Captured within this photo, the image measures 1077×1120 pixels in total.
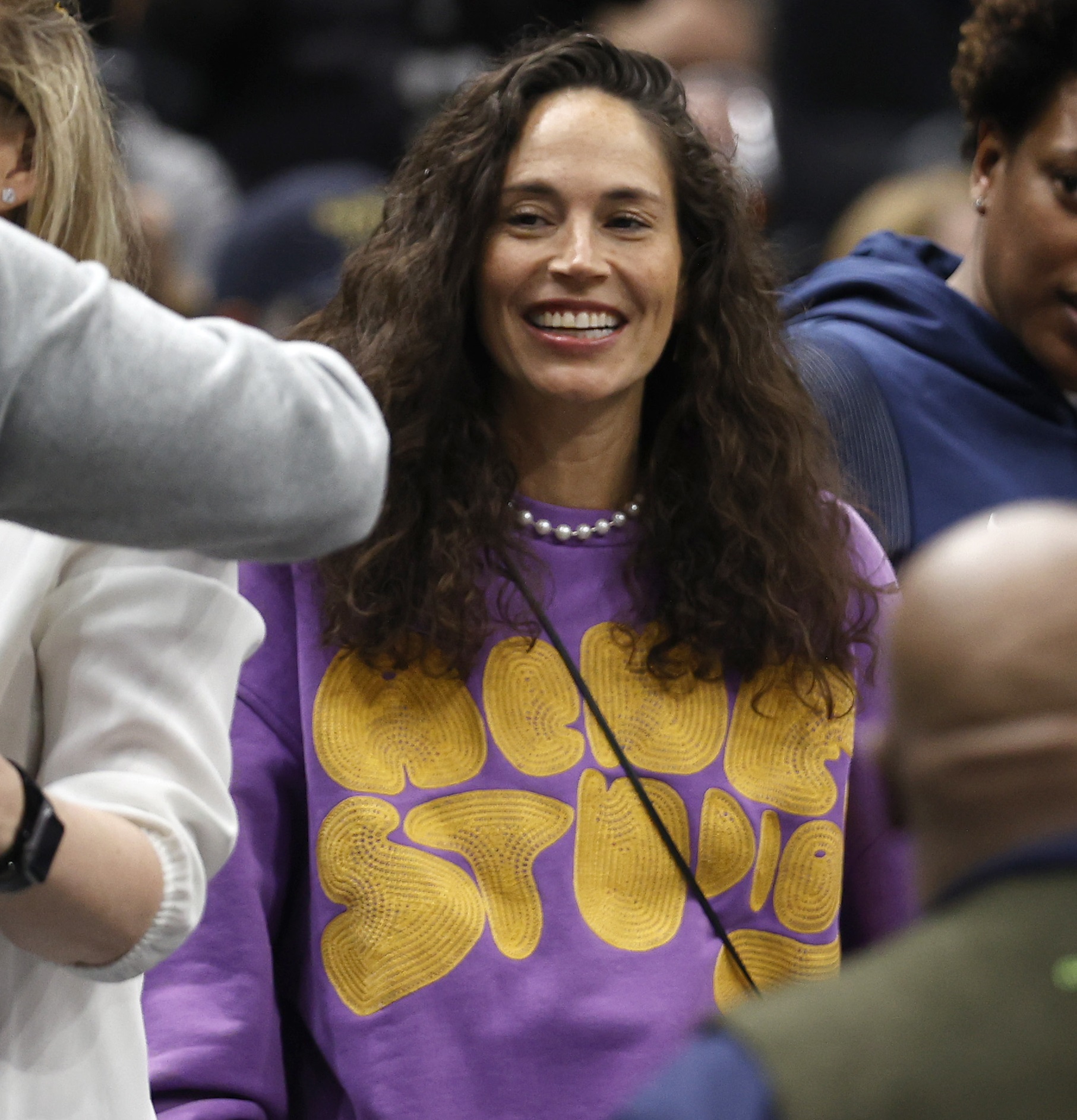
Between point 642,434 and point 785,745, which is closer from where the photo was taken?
point 785,745

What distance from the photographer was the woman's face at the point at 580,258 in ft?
7.89

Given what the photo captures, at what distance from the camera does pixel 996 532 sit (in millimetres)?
1069

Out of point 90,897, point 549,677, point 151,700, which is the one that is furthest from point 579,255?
point 90,897

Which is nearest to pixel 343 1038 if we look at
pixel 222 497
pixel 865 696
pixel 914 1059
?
pixel 865 696

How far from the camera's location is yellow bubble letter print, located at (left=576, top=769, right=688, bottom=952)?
2.17m

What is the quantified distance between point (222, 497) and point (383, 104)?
5.26 meters

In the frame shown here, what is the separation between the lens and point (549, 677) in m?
2.27

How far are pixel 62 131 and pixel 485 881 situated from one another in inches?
37.9

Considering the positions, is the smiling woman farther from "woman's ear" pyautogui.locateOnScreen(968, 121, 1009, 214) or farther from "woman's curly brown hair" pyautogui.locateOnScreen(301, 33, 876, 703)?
"woman's ear" pyautogui.locateOnScreen(968, 121, 1009, 214)

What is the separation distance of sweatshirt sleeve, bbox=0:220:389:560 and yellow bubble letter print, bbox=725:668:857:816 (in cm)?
120

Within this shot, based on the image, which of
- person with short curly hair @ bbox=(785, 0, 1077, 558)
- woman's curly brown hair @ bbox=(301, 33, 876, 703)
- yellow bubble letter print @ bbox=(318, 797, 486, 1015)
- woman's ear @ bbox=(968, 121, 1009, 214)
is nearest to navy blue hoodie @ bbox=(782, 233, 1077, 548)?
person with short curly hair @ bbox=(785, 0, 1077, 558)

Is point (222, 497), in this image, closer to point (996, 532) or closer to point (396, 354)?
point (996, 532)

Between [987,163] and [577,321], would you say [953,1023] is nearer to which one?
[577,321]

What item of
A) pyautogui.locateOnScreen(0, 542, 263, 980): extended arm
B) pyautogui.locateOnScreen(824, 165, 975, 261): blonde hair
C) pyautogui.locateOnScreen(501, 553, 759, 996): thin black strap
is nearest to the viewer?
pyautogui.locateOnScreen(0, 542, 263, 980): extended arm
